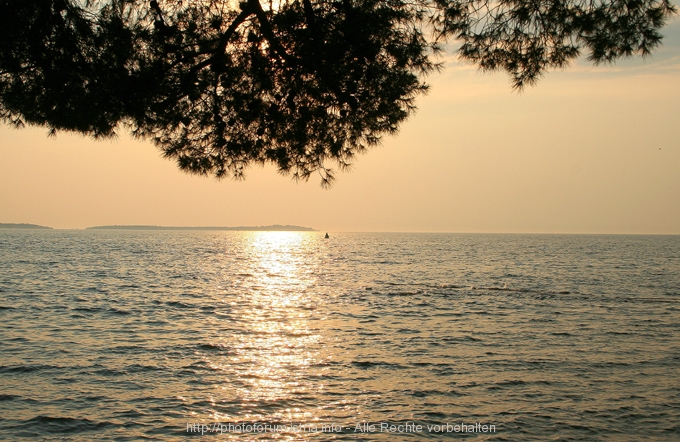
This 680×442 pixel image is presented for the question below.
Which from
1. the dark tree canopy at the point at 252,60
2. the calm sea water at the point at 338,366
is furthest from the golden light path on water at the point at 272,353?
the dark tree canopy at the point at 252,60

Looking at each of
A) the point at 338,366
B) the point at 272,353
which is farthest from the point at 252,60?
the point at 272,353

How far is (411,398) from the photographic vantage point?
545 inches

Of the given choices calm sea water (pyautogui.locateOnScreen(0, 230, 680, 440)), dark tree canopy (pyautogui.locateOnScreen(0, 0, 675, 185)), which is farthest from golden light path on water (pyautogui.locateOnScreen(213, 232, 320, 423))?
dark tree canopy (pyautogui.locateOnScreen(0, 0, 675, 185))

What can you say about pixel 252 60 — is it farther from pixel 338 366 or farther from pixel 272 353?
pixel 272 353

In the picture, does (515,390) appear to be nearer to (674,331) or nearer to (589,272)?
(674,331)

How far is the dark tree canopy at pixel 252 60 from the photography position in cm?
739

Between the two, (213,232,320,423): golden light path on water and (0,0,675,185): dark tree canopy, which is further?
(213,232,320,423): golden light path on water

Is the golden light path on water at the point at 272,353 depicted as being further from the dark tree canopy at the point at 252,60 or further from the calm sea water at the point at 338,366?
the dark tree canopy at the point at 252,60

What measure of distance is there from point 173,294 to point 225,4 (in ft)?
96.5

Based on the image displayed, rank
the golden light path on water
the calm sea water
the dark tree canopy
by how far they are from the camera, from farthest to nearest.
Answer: the golden light path on water, the calm sea water, the dark tree canopy

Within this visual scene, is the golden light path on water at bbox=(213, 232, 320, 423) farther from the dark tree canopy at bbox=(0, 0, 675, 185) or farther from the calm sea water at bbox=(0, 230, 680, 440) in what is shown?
the dark tree canopy at bbox=(0, 0, 675, 185)

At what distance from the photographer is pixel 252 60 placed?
7734 mm

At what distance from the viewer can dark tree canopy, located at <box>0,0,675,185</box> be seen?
24.3 feet

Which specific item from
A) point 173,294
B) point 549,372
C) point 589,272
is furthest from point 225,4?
point 589,272
